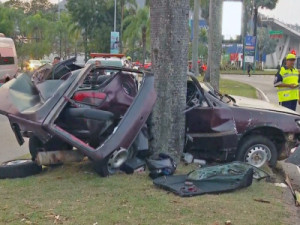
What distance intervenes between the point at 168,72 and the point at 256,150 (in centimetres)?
180

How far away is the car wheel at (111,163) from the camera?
19.3ft

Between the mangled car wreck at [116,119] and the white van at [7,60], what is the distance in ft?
49.7

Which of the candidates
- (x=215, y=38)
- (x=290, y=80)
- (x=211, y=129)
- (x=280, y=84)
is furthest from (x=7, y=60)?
(x=211, y=129)

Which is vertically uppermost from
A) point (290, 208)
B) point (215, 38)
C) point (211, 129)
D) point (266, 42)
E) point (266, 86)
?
point (266, 42)

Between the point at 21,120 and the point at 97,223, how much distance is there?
1.76 meters

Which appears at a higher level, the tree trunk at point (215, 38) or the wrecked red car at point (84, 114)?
the tree trunk at point (215, 38)

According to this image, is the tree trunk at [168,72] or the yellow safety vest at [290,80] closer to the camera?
the tree trunk at [168,72]

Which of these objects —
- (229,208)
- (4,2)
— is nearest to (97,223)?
(229,208)

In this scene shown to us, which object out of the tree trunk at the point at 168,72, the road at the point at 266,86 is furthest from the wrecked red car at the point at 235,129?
the road at the point at 266,86

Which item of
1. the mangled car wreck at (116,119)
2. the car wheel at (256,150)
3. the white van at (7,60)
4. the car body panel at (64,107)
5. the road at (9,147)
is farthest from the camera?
the white van at (7,60)

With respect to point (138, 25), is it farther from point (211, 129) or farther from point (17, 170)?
point (17, 170)

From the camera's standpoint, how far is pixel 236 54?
80.4 m

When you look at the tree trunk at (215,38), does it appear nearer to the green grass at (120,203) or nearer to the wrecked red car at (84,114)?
the wrecked red car at (84,114)

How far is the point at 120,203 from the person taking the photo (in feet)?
16.9
